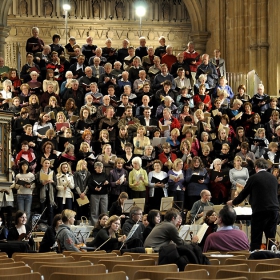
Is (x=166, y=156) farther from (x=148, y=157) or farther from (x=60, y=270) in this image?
(x=60, y=270)

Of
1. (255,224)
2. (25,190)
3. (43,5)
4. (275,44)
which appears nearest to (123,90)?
(25,190)

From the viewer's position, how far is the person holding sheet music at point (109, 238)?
476 inches

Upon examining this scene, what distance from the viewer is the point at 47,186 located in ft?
54.5

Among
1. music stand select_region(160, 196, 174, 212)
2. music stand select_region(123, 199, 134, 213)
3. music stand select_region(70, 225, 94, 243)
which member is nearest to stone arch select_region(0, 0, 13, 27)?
music stand select_region(160, 196, 174, 212)

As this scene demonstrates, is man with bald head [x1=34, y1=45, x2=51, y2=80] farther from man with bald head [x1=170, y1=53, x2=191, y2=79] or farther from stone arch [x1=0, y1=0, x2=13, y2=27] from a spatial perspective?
stone arch [x1=0, y1=0, x2=13, y2=27]

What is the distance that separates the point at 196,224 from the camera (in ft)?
46.2

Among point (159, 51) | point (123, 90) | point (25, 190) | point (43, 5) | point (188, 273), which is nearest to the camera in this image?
point (188, 273)

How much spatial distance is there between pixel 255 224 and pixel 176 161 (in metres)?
5.63

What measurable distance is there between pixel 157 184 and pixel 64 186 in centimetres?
181

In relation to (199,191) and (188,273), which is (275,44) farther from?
(188,273)

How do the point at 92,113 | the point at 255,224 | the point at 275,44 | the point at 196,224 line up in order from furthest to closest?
1. the point at 275,44
2. the point at 92,113
3. the point at 196,224
4. the point at 255,224

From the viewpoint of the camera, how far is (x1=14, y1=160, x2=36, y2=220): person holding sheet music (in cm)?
1623

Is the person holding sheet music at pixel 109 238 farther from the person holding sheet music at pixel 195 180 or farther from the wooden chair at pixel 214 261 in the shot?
the person holding sheet music at pixel 195 180

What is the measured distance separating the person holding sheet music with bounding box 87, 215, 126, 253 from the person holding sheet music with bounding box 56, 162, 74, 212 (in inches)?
175
